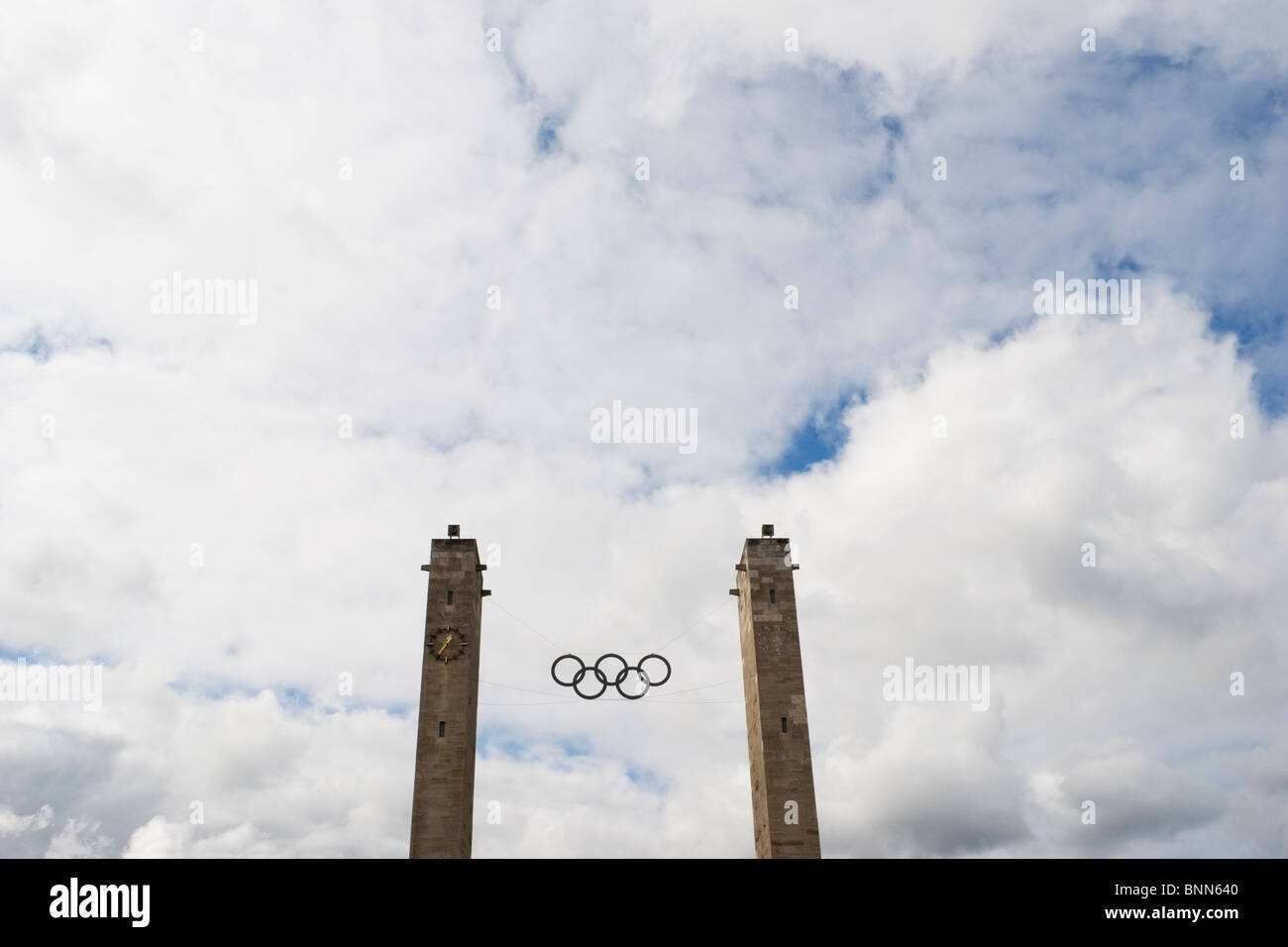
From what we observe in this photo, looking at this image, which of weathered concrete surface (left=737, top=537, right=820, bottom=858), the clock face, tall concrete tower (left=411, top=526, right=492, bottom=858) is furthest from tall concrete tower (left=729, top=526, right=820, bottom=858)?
the clock face

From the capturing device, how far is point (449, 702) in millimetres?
32469

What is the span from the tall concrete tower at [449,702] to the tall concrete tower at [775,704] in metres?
10.7

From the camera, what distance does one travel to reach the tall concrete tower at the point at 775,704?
31391 mm

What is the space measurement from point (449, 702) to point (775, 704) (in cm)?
1202

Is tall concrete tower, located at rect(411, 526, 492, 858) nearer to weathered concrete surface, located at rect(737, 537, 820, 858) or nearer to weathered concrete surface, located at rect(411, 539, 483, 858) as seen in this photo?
weathered concrete surface, located at rect(411, 539, 483, 858)

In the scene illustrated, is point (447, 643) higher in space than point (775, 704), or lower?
higher

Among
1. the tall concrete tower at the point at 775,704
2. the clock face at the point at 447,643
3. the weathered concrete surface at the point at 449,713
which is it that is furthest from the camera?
the clock face at the point at 447,643

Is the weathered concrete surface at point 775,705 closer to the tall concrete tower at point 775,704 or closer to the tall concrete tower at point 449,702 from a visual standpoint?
the tall concrete tower at point 775,704

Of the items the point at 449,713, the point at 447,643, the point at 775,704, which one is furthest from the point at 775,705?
the point at 447,643

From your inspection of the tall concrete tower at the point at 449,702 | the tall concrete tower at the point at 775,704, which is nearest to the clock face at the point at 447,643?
the tall concrete tower at the point at 449,702

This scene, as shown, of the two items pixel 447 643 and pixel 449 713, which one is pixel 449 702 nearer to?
pixel 449 713
